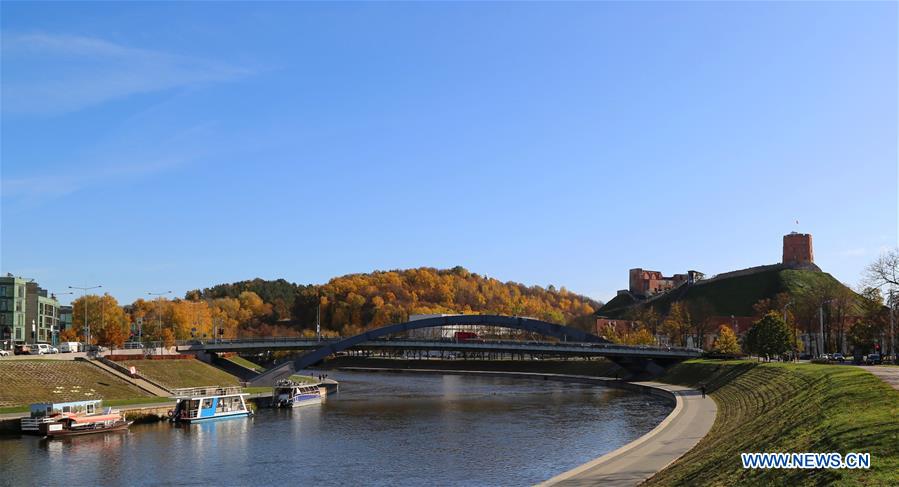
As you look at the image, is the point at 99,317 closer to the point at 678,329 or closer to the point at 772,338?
the point at 678,329

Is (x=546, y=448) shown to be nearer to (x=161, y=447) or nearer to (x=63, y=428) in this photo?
(x=161, y=447)

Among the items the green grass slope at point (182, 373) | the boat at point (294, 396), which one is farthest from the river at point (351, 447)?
the green grass slope at point (182, 373)

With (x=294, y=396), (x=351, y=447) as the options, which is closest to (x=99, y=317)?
(x=294, y=396)

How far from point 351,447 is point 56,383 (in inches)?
1239

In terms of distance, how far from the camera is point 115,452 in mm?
45250

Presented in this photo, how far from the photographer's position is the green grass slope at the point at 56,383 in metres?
60.4

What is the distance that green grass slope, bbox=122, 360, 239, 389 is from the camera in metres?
78.9

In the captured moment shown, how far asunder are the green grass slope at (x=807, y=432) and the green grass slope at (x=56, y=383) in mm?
49581

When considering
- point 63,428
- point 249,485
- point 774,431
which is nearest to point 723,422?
point 774,431

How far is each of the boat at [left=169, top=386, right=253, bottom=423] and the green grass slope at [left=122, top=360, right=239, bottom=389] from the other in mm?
11319

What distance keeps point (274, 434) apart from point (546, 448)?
65.1 ft

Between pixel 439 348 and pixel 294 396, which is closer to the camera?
pixel 294 396

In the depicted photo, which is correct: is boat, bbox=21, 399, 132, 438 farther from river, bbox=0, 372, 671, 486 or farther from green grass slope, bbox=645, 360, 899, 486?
green grass slope, bbox=645, 360, 899, 486

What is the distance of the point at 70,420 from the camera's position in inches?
2024
